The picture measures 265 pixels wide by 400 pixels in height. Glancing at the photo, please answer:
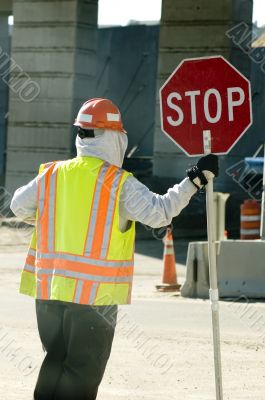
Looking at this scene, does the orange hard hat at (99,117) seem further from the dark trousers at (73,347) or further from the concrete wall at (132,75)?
the concrete wall at (132,75)

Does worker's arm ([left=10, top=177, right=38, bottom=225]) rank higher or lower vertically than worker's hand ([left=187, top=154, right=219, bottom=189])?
lower

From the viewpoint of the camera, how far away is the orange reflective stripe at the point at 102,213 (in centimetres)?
647

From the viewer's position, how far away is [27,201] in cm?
671

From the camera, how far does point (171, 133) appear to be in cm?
780

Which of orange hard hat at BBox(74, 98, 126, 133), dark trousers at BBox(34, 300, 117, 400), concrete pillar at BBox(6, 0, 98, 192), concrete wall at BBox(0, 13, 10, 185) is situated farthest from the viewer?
concrete wall at BBox(0, 13, 10, 185)

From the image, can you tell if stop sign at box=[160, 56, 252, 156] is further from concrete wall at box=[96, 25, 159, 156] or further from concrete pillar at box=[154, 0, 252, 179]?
concrete wall at box=[96, 25, 159, 156]

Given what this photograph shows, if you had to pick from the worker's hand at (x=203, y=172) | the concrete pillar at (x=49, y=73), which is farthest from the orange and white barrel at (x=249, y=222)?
the concrete pillar at (x=49, y=73)

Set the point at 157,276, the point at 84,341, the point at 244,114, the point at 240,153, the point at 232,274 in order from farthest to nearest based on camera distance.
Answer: the point at 240,153
the point at 157,276
the point at 232,274
the point at 244,114
the point at 84,341

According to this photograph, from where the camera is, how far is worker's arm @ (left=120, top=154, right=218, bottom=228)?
6.47m

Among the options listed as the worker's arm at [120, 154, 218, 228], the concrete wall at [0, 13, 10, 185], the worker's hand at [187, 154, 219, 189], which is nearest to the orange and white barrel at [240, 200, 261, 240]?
the worker's hand at [187, 154, 219, 189]

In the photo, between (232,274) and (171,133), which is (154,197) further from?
(232,274)

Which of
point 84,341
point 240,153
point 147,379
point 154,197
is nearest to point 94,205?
point 154,197

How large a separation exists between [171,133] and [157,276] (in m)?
10.6

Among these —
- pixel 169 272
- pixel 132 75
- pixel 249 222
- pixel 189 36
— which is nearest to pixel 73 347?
pixel 169 272
